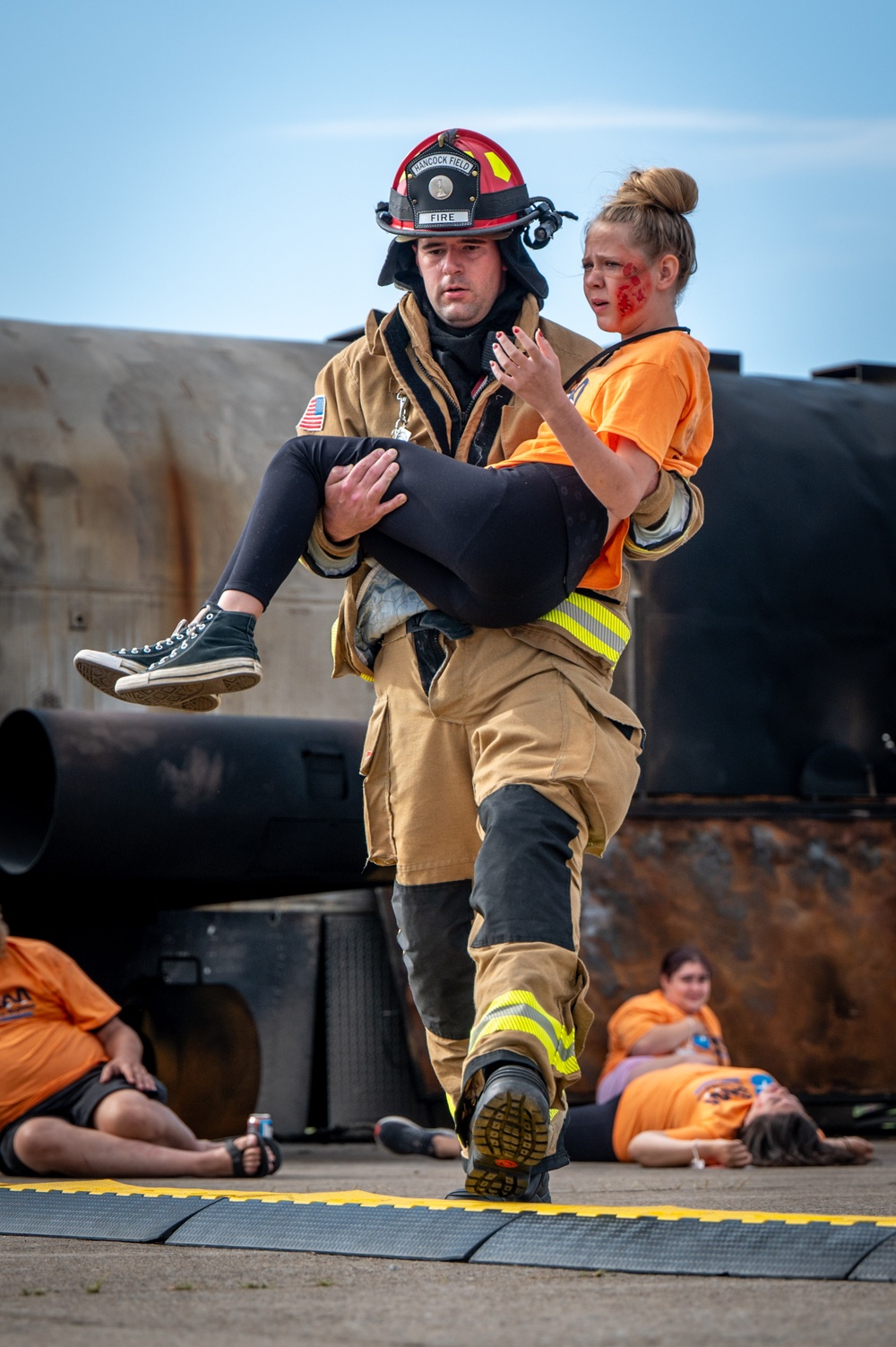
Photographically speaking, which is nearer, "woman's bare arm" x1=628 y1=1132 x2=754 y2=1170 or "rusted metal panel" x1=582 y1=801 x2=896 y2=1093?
"woman's bare arm" x1=628 y1=1132 x2=754 y2=1170

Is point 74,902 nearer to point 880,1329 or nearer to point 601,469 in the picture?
point 601,469

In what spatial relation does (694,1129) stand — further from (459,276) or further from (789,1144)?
(459,276)

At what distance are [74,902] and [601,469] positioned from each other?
424 cm

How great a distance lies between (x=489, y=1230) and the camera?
2521 mm

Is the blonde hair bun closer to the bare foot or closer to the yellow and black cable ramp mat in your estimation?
the yellow and black cable ramp mat

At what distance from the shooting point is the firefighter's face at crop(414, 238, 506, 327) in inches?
134

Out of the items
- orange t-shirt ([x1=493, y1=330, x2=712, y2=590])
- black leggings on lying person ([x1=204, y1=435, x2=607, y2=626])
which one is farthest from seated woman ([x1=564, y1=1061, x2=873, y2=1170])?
black leggings on lying person ([x1=204, y1=435, x2=607, y2=626])

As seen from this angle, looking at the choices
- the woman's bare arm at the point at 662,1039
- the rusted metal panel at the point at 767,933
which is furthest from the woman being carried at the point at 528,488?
the rusted metal panel at the point at 767,933

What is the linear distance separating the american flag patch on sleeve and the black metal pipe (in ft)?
8.80

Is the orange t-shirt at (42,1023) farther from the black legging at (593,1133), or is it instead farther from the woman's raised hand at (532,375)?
the woman's raised hand at (532,375)

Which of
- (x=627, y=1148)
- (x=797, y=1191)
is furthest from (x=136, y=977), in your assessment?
(x=797, y=1191)

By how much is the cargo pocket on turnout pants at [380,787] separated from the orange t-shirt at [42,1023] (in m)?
2.44

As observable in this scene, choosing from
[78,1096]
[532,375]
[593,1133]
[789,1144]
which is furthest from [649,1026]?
[532,375]

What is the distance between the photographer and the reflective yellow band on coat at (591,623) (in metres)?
3.23
